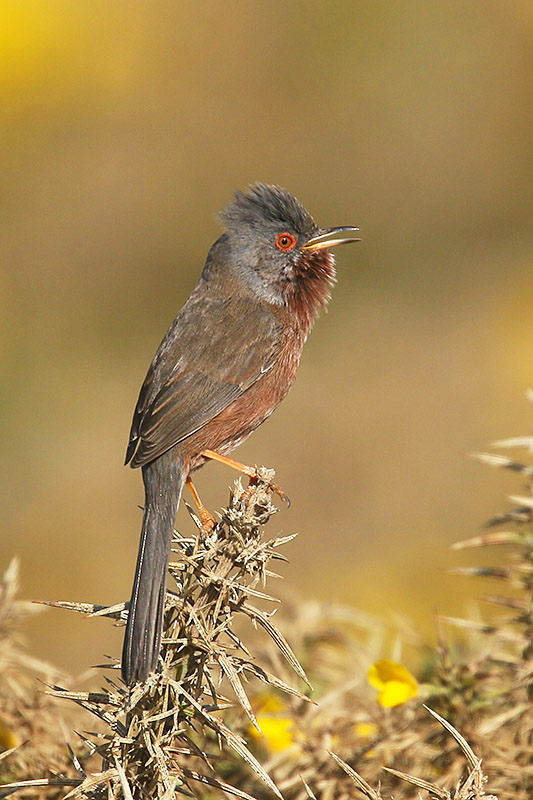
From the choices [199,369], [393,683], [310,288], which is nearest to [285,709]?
[393,683]

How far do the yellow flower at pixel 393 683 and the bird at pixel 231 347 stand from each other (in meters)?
0.60

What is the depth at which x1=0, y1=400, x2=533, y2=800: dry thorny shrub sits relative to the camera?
4.76 ft

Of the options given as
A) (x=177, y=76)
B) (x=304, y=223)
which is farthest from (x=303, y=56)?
(x=304, y=223)

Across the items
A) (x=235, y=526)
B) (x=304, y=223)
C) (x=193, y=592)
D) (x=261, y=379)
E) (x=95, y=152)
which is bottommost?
(x=193, y=592)

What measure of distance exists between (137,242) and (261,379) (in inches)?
222

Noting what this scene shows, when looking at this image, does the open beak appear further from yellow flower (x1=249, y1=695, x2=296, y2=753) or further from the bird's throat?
yellow flower (x1=249, y1=695, x2=296, y2=753)

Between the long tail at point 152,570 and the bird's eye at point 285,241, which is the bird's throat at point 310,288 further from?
the long tail at point 152,570

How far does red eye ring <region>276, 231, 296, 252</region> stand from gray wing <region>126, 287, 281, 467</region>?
31 centimetres

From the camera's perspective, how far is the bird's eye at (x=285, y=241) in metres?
3.25

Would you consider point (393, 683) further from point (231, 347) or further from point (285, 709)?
point (231, 347)

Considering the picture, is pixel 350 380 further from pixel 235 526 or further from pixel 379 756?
pixel 235 526

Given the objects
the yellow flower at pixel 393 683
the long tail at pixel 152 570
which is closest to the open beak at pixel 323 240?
the long tail at pixel 152 570

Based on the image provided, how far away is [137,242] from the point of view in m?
8.27

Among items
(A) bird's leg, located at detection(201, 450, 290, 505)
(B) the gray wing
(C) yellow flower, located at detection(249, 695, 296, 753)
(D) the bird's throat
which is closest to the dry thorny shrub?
(C) yellow flower, located at detection(249, 695, 296, 753)
